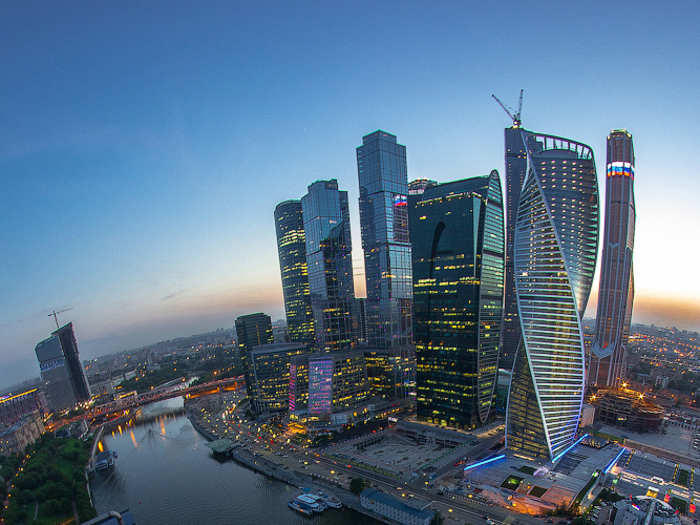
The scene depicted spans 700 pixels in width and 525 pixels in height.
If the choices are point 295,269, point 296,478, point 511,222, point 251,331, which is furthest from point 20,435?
point 511,222

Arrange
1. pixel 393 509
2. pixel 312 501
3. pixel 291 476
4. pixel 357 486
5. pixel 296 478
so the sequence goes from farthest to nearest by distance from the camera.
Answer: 1. pixel 291 476
2. pixel 296 478
3. pixel 357 486
4. pixel 312 501
5. pixel 393 509

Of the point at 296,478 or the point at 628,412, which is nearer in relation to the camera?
the point at 296,478

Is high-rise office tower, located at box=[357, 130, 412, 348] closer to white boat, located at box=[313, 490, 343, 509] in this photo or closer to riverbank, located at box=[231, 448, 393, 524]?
riverbank, located at box=[231, 448, 393, 524]

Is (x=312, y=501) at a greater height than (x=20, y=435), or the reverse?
(x=312, y=501)

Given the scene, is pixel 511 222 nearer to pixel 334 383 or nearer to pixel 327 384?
pixel 334 383

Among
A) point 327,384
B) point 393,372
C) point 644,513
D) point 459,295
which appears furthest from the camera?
point 393,372
